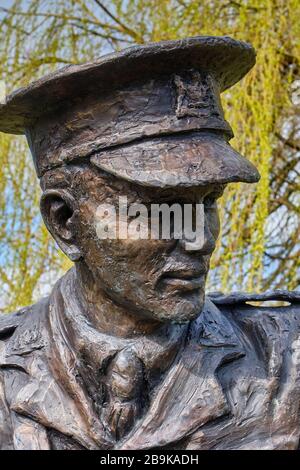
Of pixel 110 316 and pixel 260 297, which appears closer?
pixel 110 316

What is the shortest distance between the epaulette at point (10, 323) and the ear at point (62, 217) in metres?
0.27

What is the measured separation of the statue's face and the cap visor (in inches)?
1.8

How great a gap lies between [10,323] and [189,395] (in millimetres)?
476

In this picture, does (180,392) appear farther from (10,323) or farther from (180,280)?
(10,323)

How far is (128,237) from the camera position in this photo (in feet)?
5.55

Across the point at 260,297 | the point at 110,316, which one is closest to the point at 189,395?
the point at 110,316

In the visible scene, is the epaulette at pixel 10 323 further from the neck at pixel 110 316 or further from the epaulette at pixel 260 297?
the epaulette at pixel 260 297

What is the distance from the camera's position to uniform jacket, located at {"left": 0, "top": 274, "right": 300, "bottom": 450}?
1.73 m

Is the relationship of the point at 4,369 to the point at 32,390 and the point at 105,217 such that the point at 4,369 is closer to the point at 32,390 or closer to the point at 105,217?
the point at 32,390

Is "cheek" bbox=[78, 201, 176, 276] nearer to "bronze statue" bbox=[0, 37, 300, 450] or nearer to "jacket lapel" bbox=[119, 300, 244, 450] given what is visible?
"bronze statue" bbox=[0, 37, 300, 450]

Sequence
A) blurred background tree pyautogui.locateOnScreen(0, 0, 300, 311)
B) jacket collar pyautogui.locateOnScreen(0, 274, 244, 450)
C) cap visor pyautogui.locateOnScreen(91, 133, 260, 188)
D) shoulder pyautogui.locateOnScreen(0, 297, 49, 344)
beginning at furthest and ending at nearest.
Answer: blurred background tree pyautogui.locateOnScreen(0, 0, 300, 311)
shoulder pyautogui.locateOnScreen(0, 297, 49, 344)
jacket collar pyautogui.locateOnScreen(0, 274, 244, 450)
cap visor pyautogui.locateOnScreen(91, 133, 260, 188)

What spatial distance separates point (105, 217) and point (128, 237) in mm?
62

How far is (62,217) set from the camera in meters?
1.81

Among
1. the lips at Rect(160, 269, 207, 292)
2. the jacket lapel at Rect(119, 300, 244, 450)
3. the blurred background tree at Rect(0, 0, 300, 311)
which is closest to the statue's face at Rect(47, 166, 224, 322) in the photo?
the lips at Rect(160, 269, 207, 292)
